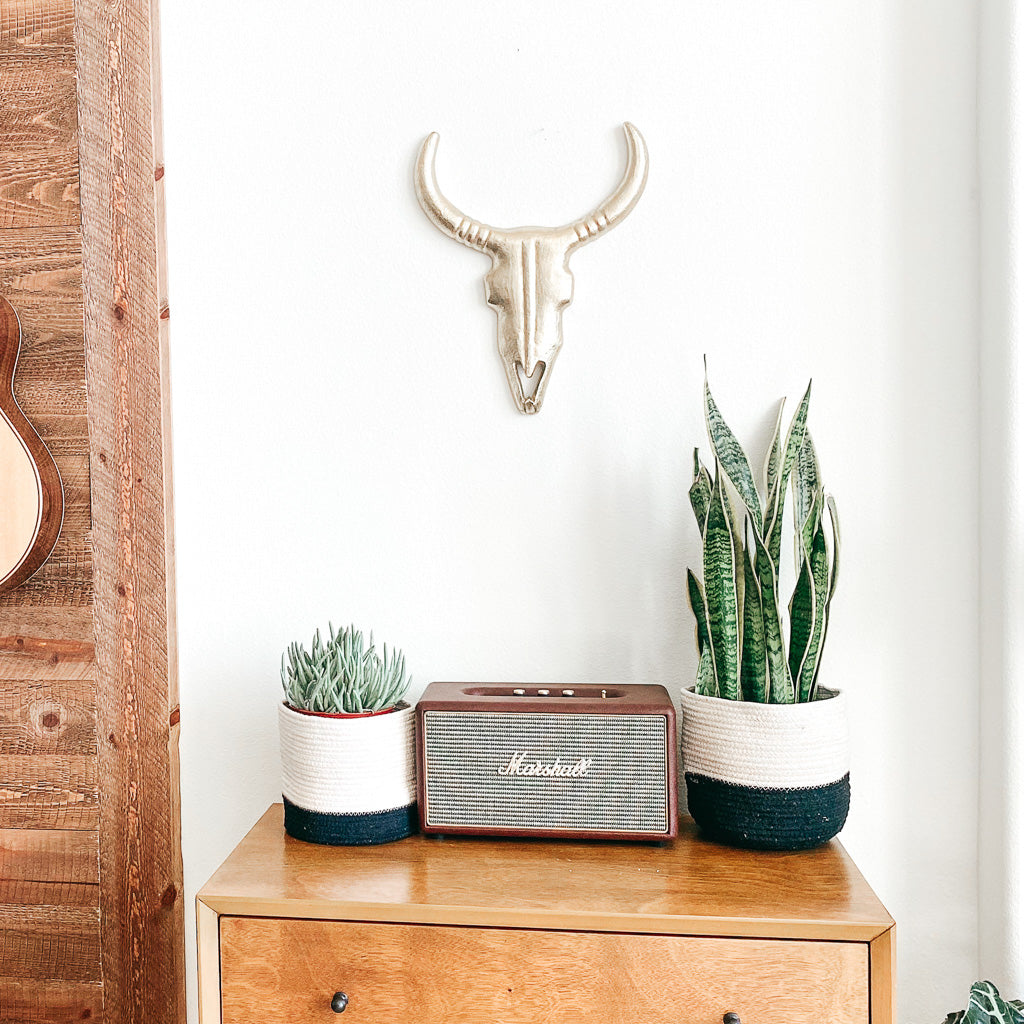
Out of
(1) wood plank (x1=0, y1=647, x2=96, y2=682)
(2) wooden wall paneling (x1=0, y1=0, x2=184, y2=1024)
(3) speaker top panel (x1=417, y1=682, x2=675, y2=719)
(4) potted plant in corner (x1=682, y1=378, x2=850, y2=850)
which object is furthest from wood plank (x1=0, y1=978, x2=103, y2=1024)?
(4) potted plant in corner (x1=682, y1=378, x2=850, y2=850)

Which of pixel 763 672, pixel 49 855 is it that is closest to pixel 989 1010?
pixel 763 672

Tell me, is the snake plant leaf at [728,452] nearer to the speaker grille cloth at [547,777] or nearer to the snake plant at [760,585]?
the snake plant at [760,585]

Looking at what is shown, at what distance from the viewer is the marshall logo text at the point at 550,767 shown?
1139mm

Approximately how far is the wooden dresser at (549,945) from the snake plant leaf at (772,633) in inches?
8.0

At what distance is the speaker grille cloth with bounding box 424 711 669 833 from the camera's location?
1132mm

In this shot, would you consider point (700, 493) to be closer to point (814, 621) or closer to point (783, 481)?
point (783, 481)

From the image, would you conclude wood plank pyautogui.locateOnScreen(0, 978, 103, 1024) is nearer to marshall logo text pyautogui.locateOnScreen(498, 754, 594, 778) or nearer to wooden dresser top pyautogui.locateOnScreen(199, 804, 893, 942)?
wooden dresser top pyautogui.locateOnScreen(199, 804, 893, 942)

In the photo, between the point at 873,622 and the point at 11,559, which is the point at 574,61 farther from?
the point at 11,559

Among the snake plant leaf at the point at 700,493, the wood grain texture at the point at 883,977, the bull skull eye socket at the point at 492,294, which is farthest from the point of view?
the bull skull eye socket at the point at 492,294

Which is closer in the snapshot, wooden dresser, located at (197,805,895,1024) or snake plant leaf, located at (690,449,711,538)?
wooden dresser, located at (197,805,895,1024)

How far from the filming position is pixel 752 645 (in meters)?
1.16

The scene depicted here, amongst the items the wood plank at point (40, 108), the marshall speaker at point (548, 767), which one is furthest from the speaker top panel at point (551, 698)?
the wood plank at point (40, 108)

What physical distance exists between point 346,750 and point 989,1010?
0.78 m

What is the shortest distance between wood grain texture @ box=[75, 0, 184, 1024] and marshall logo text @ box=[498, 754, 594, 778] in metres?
0.57
